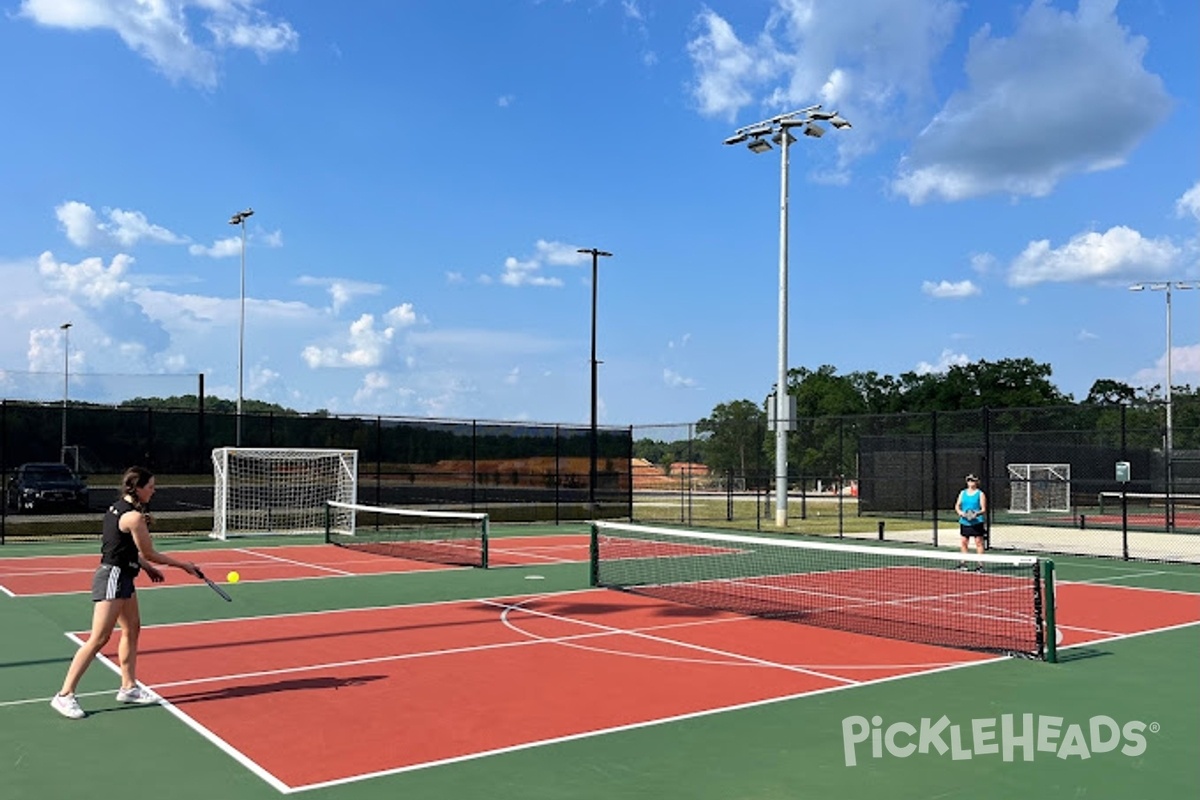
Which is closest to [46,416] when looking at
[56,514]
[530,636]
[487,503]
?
[56,514]

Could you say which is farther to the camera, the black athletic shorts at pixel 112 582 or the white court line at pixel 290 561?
the white court line at pixel 290 561

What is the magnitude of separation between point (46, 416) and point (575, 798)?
30771 millimetres

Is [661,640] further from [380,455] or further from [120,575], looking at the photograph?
[380,455]

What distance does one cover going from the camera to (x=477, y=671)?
9398 millimetres

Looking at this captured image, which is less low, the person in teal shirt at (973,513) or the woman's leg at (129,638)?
the person in teal shirt at (973,513)

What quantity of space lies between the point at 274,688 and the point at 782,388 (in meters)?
22.5

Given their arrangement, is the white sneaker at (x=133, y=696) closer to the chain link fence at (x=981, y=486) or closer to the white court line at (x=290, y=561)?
the white court line at (x=290, y=561)

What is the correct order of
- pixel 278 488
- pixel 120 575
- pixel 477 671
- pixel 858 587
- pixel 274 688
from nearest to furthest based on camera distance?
pixel 120 575
pixel 274 688
pixel 477 671
pixel 858 587
pixel 278 488

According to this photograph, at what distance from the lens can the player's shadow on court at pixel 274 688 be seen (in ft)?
27.2

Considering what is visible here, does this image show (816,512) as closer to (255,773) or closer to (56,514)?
(56,514)

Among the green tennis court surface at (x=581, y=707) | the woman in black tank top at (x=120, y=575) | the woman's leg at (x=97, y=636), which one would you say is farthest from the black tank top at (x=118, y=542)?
the green tennis court surface at (x=581, y=707)

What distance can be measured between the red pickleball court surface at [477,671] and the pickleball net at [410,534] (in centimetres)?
526

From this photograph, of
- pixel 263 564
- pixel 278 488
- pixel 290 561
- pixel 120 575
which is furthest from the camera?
pixel 278 488

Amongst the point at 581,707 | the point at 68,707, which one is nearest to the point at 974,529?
the point at 581,707
